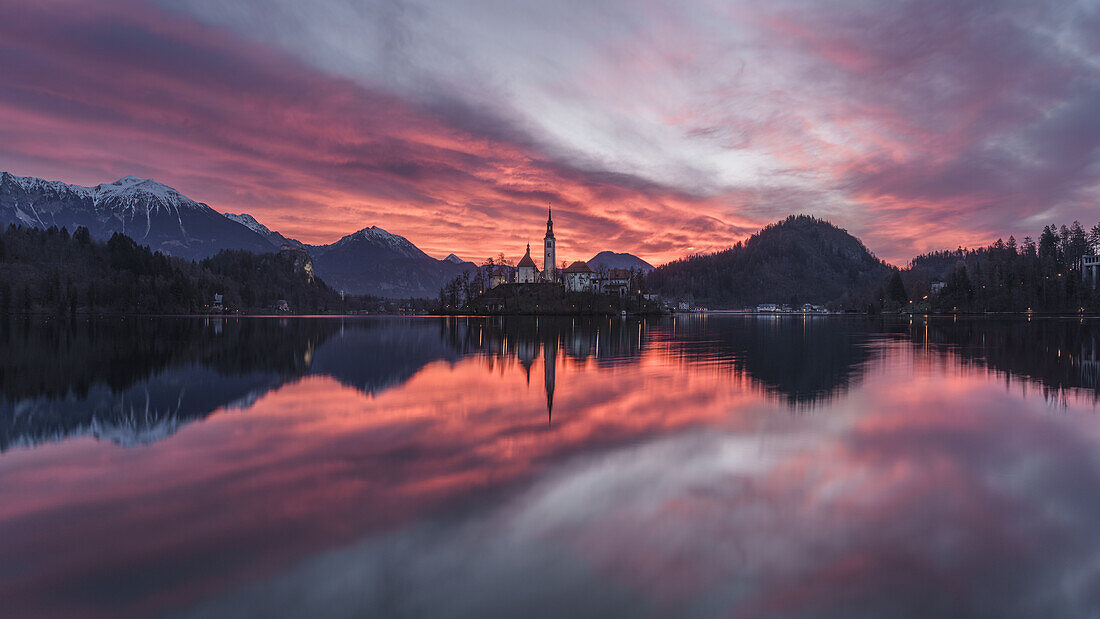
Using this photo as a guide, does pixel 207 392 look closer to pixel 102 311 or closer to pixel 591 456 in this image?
pixel 591 456

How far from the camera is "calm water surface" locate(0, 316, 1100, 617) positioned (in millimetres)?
7656

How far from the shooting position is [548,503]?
36.5ft

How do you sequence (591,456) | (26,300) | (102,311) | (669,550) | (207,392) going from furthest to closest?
(102,311), (26,300), (207,392), (591,456), (669,550)

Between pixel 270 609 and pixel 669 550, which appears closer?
pixel 270 609

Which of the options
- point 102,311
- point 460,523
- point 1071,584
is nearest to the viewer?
point 1071,584

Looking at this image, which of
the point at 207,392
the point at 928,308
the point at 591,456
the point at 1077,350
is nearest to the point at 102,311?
the point at 207,392

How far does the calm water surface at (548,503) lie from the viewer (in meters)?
7.66

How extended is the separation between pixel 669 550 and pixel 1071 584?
630 cm

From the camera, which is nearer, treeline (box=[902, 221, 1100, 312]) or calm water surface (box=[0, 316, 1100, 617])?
calm water surface (box=[0, 316, 1100, 617])

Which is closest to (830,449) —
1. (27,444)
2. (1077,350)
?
(27,444)

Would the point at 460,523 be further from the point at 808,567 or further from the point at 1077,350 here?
the point at 1077,350

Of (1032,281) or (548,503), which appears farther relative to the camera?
(1032,281)

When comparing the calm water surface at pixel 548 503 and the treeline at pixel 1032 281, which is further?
the treeline at pixel 1032 281

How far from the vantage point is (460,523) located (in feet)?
33.0
